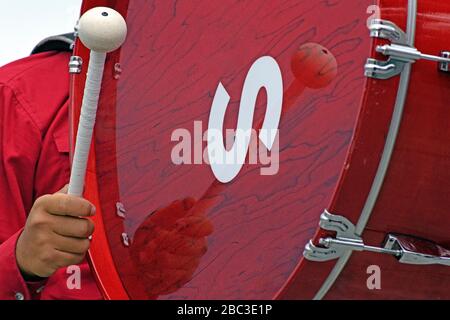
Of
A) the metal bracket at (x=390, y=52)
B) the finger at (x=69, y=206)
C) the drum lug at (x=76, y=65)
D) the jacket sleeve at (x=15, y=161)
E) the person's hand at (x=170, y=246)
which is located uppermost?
the drum lug at (x=76, y=65)

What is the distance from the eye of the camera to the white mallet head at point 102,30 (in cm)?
115

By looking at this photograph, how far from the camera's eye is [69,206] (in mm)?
1340

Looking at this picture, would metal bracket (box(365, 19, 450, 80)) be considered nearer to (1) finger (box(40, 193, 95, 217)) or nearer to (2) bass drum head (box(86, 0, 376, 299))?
(2) bass drum head (box(86, 0, 376, 299))

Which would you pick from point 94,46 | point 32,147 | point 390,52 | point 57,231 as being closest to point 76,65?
point 32,147

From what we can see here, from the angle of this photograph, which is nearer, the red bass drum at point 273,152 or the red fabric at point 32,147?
the red bass drum at point 273,152

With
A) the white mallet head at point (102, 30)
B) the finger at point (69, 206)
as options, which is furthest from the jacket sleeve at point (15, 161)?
the white mallet head at point (102, 30)

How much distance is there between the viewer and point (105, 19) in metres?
1.16

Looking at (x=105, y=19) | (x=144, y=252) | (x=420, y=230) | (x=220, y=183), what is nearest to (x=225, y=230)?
(x=220, y=183)

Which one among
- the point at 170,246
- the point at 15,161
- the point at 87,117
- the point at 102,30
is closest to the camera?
the point at 102,30

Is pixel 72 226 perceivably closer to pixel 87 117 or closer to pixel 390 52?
pixel 87 117

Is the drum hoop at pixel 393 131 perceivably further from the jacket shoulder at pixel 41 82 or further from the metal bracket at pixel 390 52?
the jacket shoulder at pixel 41 82

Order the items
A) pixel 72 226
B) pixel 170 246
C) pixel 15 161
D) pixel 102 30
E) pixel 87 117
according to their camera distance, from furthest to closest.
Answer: pixel 15 161
pixel 170 246
pixel 72 226
pixel 87 117
pixel 102 30

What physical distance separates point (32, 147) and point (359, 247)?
68 centimetres

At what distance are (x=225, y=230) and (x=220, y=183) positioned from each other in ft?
0.23
